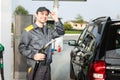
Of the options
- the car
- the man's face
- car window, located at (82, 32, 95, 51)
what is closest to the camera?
the car

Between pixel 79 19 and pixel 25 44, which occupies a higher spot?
pixel 25 44

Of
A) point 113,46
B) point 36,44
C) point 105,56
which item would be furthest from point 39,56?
point 113,46

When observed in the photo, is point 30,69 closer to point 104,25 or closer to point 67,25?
point 104,25

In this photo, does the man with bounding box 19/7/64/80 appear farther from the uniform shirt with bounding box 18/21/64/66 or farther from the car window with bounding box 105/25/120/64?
the car window with bounding box 105/25/120/64

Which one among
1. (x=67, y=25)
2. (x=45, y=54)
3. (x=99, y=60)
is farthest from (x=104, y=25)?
(x=67, y=25)

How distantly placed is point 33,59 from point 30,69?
6.4 inches

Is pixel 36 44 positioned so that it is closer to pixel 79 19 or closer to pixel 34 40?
pixel 34 40

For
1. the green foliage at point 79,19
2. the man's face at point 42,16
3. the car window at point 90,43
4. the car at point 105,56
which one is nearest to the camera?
the car at point 105,56

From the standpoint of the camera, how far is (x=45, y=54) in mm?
5820

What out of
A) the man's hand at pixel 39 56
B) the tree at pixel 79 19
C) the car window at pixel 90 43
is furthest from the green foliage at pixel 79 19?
the man's hand at pixel 39 56

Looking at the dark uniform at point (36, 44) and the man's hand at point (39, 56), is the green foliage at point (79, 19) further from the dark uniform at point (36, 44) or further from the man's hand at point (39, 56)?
the man's hand at point (39, 56)

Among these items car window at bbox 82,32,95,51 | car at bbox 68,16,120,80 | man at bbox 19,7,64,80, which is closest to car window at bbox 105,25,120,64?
car at bbox 68,16,120,80

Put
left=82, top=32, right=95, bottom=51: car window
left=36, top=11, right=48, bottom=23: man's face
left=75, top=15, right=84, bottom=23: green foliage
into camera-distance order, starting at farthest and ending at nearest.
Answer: left=75, top=15, right=84, bottom=23: green foliage → left=82, top=32, right=95, bottom=51: car window → left=36, top=11, right=48, bottom=23: man's face

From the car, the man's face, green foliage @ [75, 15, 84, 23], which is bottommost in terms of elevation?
green foliage @ [75, 15, 84, 23]
